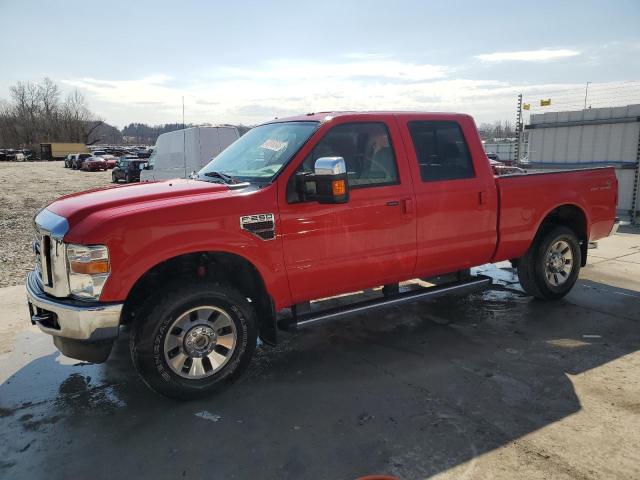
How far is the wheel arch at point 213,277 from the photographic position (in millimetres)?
3668

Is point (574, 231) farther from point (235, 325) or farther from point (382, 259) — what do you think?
point (235, 325)

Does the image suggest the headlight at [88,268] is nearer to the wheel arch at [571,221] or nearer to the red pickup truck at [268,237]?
the red pickup truck at [268,237]

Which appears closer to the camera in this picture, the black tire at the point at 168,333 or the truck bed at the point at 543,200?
the black tire at the point at 168,333

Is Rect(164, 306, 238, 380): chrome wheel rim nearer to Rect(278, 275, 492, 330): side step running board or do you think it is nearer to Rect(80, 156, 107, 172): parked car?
Rect(278, 275, 492, 330): side step running board

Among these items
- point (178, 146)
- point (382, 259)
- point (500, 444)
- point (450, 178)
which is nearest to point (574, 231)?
point (450, 178)

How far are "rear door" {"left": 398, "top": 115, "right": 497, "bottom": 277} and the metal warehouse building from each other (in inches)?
318

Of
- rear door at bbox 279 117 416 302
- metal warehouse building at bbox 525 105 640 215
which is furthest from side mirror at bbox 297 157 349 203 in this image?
metal warehouse building at bbox 525 105 640 215

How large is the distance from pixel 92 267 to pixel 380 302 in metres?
2.40

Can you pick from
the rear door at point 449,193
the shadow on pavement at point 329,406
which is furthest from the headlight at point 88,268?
the rear door at point 449,193

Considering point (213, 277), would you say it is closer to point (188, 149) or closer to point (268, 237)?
point (268, 237)

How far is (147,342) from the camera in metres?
Answer: 3.39

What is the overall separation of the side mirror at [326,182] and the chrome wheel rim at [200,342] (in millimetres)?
1108

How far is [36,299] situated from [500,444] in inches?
128

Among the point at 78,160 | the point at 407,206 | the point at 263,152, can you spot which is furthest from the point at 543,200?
the point at 78,160
